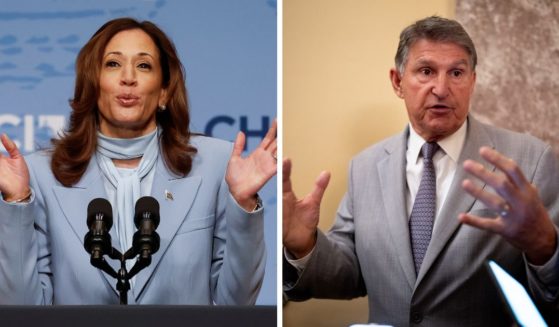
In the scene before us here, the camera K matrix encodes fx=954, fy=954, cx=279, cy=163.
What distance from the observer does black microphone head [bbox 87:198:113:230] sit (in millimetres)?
4520

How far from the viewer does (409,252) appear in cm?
425

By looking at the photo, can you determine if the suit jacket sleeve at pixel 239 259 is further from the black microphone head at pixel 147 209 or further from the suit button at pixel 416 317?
the suit button at pixel 416 317

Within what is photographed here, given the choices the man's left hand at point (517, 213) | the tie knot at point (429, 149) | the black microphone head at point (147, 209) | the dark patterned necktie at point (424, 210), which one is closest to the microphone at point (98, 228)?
the black microphone head at point (147, 209)

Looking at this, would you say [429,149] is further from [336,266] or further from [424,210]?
[336,266]

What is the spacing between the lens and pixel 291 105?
14.8ft

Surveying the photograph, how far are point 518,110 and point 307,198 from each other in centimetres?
104

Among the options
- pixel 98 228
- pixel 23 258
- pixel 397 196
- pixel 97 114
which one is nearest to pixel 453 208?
pixel 397 196

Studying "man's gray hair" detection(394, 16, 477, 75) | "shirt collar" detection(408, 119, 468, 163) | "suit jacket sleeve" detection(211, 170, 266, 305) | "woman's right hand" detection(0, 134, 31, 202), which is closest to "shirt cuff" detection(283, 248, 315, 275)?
"suit jacket sleeve" detection(211, 170, 266, 305)

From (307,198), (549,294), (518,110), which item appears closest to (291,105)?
(307,198)

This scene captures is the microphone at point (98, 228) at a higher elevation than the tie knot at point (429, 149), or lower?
lower

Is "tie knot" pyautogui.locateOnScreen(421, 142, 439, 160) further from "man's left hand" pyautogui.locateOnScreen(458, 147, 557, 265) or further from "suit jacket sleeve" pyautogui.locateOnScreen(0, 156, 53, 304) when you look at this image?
"suit jacket sleeve" pyautogui.locateOnScreen(0, 156, 53, 304)

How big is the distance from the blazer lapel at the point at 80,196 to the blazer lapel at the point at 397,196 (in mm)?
1334

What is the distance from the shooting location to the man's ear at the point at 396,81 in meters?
4.39

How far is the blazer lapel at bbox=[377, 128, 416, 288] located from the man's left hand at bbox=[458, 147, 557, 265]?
33 cm
